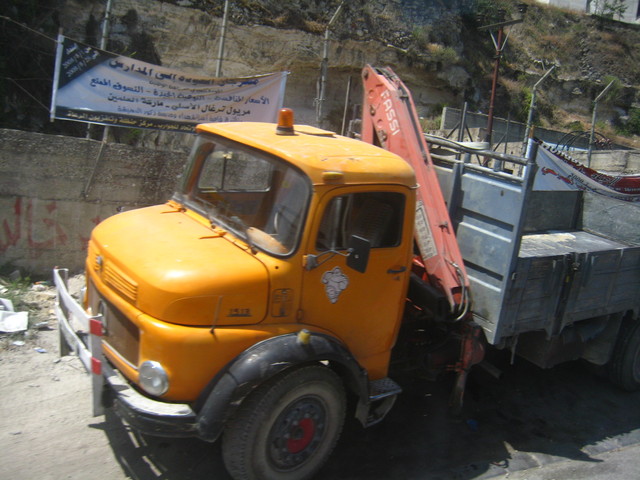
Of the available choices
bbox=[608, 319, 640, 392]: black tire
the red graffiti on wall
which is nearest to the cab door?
bbox=[608, 319, 640, 392]: black tire

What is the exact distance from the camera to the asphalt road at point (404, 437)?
354cm

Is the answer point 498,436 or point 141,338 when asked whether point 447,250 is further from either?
point 141,338

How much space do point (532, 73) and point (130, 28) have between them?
20731 millimetres

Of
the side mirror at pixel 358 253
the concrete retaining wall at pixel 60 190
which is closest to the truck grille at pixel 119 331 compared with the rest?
the side mirror at pixel 358 253

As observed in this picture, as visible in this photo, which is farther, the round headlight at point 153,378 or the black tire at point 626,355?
the black tire at point 626,355

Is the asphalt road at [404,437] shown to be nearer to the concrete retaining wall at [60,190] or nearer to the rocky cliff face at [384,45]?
the concrete retaining wall at [60,190]

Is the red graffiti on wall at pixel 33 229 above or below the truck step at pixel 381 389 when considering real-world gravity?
above

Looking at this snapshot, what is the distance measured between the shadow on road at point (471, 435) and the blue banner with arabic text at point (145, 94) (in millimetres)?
3723

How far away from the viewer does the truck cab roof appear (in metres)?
3.30

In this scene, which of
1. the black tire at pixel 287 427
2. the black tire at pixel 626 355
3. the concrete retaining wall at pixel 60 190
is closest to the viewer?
the black tire at pixel 287 427

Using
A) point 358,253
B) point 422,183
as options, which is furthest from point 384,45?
point 358,253

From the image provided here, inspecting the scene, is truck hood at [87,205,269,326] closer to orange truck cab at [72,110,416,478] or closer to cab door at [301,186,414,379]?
orange truck cab at [72,110,416,478]

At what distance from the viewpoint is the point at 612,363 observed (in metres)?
5.40

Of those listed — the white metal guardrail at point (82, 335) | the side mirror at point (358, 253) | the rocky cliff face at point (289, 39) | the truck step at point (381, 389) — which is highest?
the rocky cliff face at point (289, 39)
